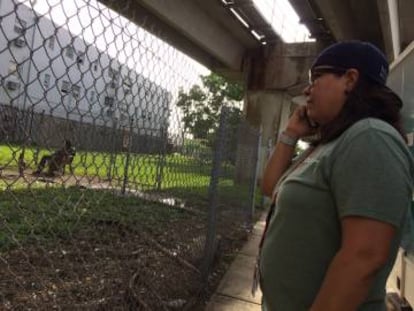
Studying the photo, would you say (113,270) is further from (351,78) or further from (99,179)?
(351,78)

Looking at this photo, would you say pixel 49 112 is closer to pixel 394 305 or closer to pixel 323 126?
pixel 323 126

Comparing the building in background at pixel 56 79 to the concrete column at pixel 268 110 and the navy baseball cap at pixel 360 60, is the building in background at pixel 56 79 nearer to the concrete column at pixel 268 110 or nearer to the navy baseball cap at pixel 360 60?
the navy baseball cap at pixel 360 60

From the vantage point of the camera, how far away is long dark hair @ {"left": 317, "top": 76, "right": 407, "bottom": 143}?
4.87 feet

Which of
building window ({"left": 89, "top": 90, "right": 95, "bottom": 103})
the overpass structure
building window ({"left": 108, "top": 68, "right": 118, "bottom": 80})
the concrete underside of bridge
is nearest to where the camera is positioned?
building window ({"left": 89, "top": 90, "right": 95, "bottom": 103})

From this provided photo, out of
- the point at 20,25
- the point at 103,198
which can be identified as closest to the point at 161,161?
the point at 103,198

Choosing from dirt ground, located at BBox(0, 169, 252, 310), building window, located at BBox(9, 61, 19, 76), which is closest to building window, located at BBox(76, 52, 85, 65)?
building window, located at BBox(9, 61, 19, 76)

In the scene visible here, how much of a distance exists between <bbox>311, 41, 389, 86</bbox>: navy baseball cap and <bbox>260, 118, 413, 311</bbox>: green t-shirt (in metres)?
0.23

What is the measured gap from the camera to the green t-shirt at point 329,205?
1.27m

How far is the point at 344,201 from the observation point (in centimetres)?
131

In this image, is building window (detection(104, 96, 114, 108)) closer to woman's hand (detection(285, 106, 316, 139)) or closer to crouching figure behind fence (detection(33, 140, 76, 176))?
crouching figure behind fence (detection(33, 140, 76, 176))

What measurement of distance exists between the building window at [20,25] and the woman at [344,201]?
3.54 feet

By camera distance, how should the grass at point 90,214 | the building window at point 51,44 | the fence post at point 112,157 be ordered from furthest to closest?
the grass at point 90,214, the fence post at point 112,157, the building window at point 51,44

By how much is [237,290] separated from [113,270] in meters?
1.33

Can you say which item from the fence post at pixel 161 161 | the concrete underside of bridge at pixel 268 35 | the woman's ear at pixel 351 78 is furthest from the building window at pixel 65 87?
the concrete underside of bridge at pixel 268 35
